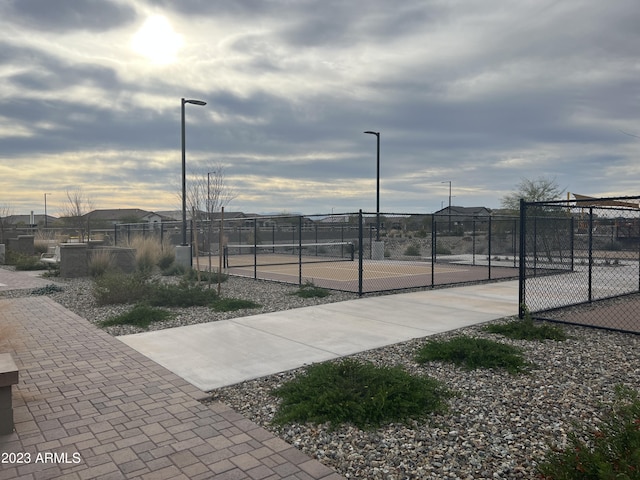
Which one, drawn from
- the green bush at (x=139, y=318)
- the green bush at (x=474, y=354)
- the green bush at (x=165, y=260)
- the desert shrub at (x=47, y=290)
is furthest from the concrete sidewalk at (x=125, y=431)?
the green bush at (x=165, y=260)

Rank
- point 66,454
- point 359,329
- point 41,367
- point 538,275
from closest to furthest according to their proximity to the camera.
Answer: point 66,454 → point 41,367 → point 359,329 → point 538,275

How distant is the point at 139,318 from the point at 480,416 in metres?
6.77

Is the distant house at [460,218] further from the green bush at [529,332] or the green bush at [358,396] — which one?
the green bush at [358,396]

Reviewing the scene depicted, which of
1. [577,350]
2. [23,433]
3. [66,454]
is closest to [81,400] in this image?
[23,433]

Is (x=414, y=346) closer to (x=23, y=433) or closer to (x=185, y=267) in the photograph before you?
(x=23, y=433)

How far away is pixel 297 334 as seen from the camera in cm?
826

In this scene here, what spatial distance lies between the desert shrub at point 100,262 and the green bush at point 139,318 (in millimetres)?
7830

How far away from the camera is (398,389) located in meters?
5.04

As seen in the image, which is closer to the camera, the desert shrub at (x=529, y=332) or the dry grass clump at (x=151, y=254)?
the desert shrub at (x=529, y=332)

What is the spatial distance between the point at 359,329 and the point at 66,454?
533 centimetres

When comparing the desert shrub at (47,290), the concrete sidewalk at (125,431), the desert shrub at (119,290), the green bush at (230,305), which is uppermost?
the desert shrub at (119,290)

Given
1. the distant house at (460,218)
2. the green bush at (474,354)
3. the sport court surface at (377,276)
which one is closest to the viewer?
the green bush at (474,354)

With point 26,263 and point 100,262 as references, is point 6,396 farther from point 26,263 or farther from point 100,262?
point 26,263

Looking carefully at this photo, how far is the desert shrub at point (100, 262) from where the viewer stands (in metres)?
16.8
